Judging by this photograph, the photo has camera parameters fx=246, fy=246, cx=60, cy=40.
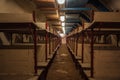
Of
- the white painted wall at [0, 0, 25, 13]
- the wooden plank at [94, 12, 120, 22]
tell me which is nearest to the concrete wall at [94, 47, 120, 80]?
the wooden plank at [94, 12, 120, 22]

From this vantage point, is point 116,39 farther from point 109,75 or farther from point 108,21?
point 108,21

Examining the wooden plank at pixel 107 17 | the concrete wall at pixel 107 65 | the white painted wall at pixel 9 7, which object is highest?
the white painted wall at pixel 9 7

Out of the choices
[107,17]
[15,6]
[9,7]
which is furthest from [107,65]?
[15,6]

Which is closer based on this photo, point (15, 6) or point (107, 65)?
point (107, 65)

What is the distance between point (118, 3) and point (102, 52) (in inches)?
100.0

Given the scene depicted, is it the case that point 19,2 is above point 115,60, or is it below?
above

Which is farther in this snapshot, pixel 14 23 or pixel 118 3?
pixel 118 3

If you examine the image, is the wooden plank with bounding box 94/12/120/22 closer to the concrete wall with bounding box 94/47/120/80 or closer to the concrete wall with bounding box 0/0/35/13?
the concrete wall with bounding box 94/47/120/80

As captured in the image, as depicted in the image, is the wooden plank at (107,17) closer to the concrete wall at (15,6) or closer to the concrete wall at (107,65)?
the concrete wall at (107,65)

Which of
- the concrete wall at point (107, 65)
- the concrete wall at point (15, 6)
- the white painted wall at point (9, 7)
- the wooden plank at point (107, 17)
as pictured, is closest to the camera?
the wooden plank at point (107, 17)

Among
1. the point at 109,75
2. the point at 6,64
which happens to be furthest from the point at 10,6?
the point at 109,75

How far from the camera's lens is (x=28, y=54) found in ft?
19.4

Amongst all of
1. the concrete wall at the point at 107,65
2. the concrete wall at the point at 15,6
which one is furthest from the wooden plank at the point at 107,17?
the concrete wall at the point at 15,6

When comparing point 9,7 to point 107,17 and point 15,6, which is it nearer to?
point 15,6
